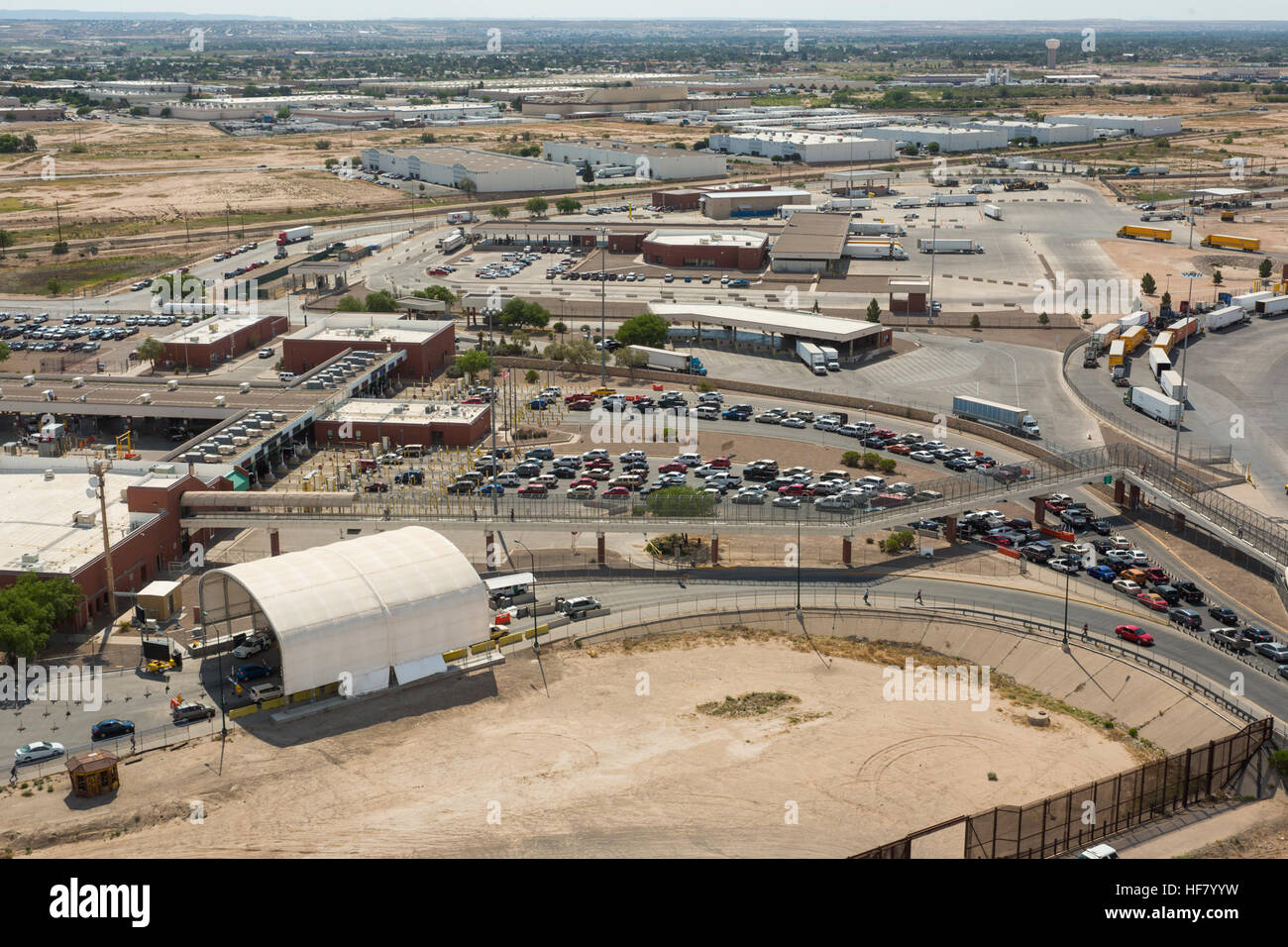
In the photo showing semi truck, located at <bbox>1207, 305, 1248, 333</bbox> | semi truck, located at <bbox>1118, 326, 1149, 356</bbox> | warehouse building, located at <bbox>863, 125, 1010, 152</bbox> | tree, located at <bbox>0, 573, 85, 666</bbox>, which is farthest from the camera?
warehouse building, located at <bbox>863, 125, 1010, 152</bbox>

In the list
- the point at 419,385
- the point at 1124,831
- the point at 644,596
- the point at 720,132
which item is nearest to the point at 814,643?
the point at 644,596

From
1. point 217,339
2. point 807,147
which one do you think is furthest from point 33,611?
point 807,147

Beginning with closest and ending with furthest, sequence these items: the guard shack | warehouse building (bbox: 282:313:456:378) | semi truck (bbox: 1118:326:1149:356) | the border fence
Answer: the border fence
the guard shack
warehouse building (bbox: 282:313:456:378)
semi truck (bbox: 1118:326:1149:356)

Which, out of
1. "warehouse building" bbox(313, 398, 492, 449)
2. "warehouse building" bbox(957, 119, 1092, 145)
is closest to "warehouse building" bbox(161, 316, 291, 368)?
"warehouse building" bbox(313, 398, 492, 449)

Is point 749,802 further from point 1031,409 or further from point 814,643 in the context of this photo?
point 1031,409

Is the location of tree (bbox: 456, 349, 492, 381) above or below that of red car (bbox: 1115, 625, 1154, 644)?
above

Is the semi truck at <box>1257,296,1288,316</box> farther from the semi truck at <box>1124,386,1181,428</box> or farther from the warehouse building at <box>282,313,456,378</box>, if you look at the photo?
the warehouse building at <box>282,313,456,378</box>
